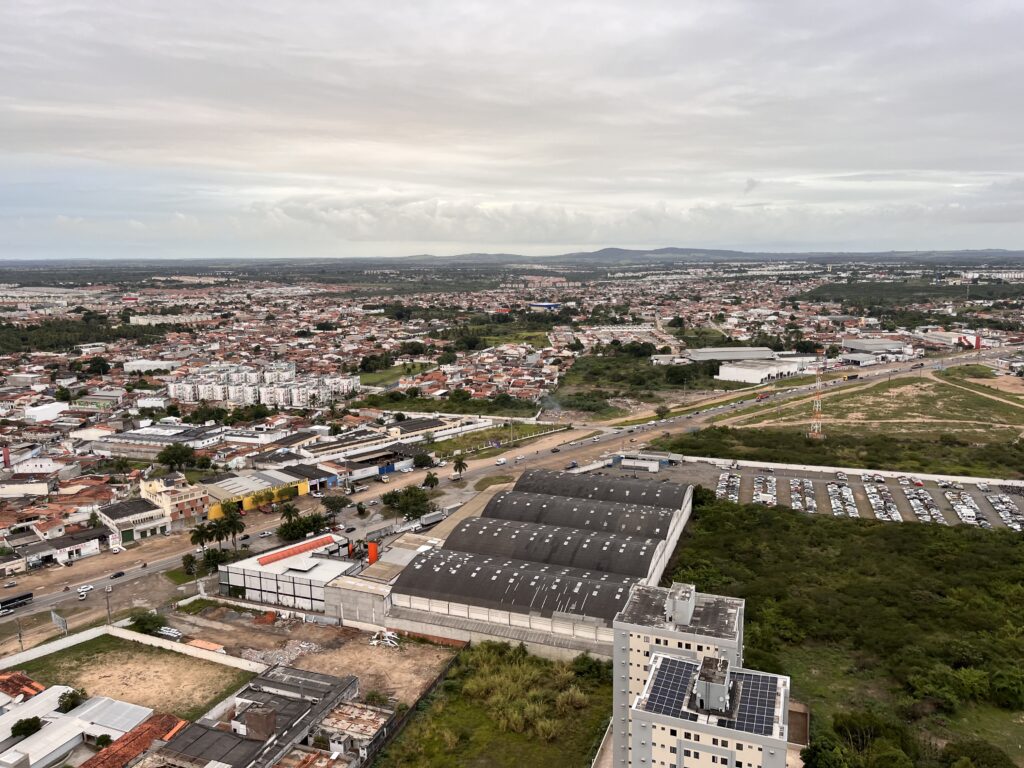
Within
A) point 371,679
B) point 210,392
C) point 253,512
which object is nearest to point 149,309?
point 210,392

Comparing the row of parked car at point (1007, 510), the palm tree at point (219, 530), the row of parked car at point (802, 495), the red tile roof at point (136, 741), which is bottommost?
the red tile roof at point (136, 741)

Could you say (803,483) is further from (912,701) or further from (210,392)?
(210,392)

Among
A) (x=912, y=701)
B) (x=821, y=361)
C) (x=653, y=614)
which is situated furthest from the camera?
(x=821, y=361)

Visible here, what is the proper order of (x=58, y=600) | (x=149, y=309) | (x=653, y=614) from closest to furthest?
(x=653, y=614)
(x=58, y=600)
(x=149, y=309)

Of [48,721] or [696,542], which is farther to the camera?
[696,542]

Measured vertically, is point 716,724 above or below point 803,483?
above

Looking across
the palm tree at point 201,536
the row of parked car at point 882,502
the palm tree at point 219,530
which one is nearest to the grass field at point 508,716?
the palm tree at point 219,530

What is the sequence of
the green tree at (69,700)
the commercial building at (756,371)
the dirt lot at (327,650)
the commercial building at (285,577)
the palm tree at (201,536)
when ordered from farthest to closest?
the commercial building at (756,371) < the palm tree at (201,536) < the commercial building at (285,577) < the dirt lot at (327,650) < the green tree at (69,700)

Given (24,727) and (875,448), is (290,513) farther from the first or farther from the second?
(875,448)

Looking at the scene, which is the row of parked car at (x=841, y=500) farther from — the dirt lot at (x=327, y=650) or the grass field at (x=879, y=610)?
the dirt lot at (x=327, y=650)
